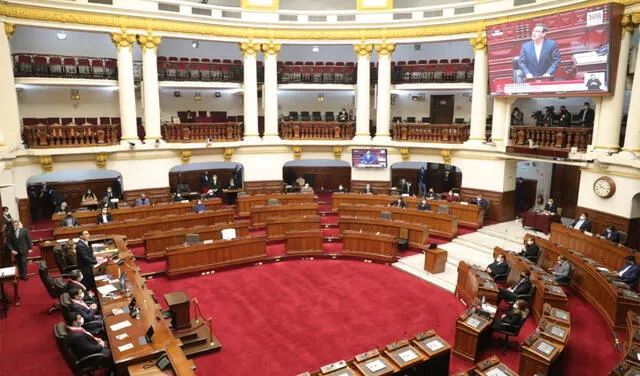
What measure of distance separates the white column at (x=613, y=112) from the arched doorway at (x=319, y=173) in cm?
1158

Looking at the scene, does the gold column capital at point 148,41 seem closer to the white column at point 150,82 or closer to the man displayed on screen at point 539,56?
the white column at point 150,82

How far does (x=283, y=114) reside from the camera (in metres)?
23.2

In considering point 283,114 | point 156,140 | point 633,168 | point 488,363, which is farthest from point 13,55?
point 633,168

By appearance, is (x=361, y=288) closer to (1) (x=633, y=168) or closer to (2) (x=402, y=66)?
(1) (x=633, y=168)

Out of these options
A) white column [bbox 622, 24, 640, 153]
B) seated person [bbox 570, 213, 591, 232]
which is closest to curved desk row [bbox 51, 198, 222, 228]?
seated person [bbox 570, 213, 591, 232]

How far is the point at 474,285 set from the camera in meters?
9.96

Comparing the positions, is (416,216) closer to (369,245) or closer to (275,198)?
(369,245)

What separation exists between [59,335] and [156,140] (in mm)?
12228

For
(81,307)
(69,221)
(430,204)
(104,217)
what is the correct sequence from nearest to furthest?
(81,307), (69,221), (104,217), (430,204)

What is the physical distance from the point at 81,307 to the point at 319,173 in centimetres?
1591

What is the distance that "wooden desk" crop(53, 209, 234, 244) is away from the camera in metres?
13.0

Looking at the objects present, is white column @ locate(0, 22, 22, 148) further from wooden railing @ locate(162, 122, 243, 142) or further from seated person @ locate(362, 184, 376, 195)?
seated person @ locate(362, 184, 376, 195)

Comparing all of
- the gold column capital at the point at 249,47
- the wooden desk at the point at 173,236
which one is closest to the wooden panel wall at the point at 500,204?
the wooden desk at the point at 173,236

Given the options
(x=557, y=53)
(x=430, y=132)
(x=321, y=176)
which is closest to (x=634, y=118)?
(x=557, y=53)
